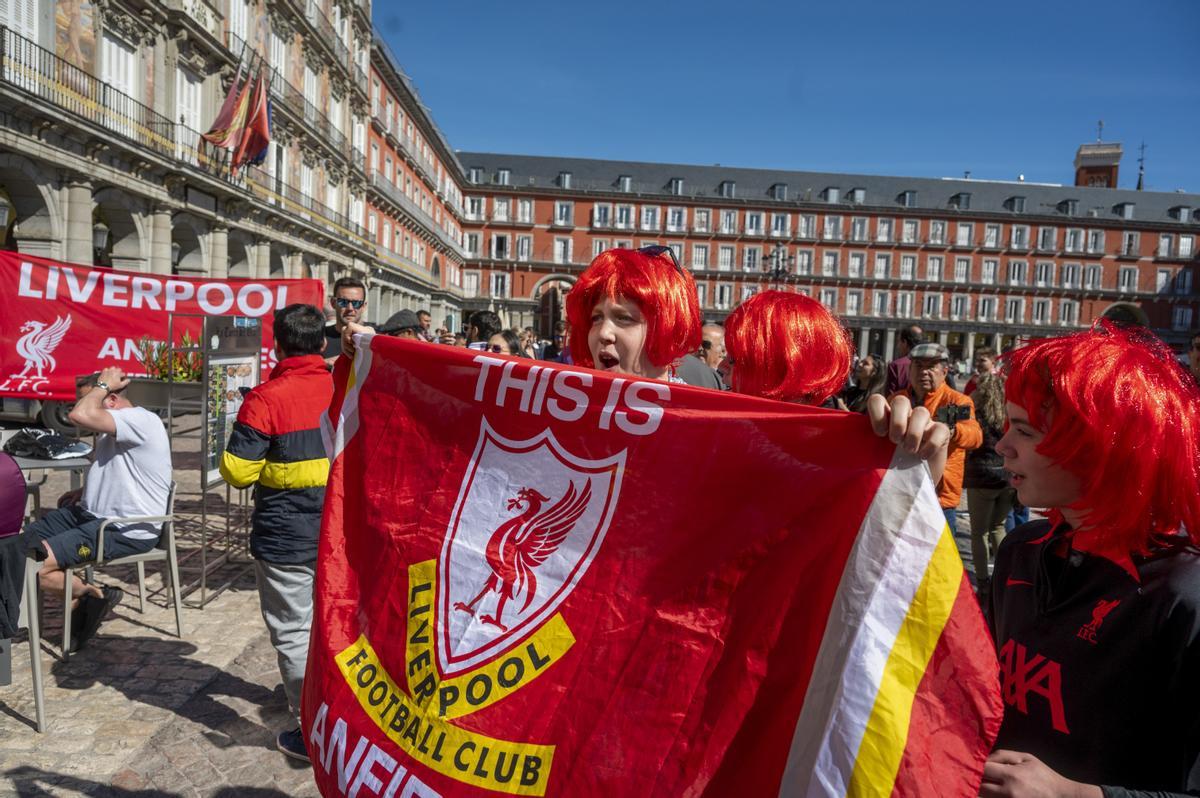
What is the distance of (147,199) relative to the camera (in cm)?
1695

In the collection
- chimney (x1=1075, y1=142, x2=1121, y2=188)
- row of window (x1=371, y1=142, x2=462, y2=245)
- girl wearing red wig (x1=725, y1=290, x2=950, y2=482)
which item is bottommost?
girl wearing red wig (x1=725, y1=290, x2=950, y2=482)

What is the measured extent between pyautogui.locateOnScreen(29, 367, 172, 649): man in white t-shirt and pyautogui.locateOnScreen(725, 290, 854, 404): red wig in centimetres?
369

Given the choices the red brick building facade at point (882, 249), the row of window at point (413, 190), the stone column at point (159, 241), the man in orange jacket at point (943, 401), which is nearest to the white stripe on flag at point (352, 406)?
the man in orange jacket at point (943, 401)

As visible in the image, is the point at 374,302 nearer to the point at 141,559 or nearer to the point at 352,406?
the point at 141,559

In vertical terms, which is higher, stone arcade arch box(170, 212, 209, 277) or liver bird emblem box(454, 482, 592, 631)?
stone arcade arch box(170, 212, 209, 277)

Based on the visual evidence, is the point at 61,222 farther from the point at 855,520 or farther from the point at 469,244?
the point at 469,244

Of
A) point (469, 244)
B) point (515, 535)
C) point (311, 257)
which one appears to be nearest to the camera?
point (515, 535)

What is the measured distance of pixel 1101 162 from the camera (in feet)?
212

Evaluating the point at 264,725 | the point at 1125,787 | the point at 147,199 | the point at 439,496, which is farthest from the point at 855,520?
the point at 147,199

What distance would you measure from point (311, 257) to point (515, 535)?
91.5 ft

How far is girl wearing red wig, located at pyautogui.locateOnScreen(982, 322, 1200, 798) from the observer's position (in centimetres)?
119

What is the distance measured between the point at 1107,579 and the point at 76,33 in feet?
61.4

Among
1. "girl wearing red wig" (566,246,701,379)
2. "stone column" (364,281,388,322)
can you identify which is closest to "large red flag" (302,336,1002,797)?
"girl wearing red wig" (566,246,701,379)

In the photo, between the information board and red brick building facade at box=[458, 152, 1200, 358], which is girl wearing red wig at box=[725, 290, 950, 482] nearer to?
the information board
